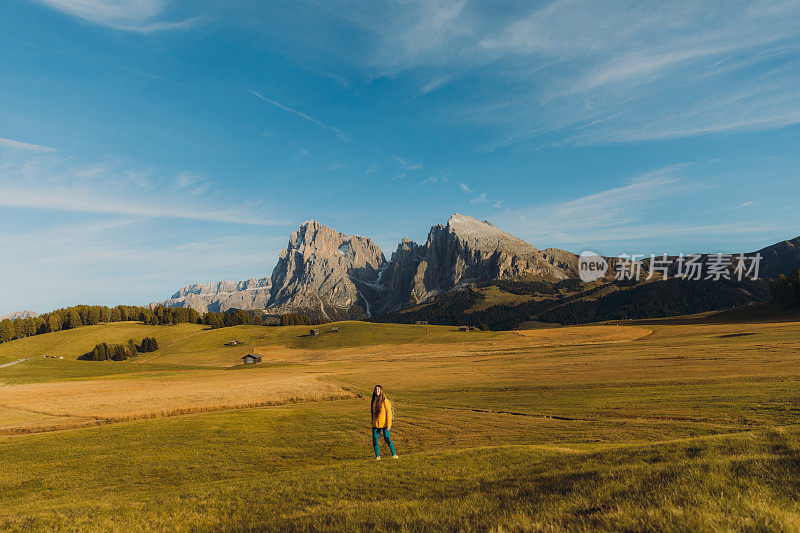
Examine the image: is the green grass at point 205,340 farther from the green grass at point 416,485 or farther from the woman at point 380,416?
the woman at point 380,416

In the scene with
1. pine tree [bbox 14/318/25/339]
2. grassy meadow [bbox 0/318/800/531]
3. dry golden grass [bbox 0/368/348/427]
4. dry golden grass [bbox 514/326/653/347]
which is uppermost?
pine tree [bbox 14/318/25/339]

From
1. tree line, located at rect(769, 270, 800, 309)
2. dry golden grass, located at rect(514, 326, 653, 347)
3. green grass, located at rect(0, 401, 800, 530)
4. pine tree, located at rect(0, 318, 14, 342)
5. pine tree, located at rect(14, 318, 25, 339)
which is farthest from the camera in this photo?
pine tree, located at rect(14, 318, 25, 339)

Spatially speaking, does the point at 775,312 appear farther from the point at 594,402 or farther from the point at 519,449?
the point at 519,449

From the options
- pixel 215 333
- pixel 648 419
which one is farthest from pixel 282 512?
pixel 215 333

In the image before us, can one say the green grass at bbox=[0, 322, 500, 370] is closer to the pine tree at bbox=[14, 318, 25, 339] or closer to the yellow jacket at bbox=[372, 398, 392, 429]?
the pine tree at bbox=[14, 318, 25, 339]

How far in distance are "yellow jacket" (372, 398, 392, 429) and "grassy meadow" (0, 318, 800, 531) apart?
67.6 inches

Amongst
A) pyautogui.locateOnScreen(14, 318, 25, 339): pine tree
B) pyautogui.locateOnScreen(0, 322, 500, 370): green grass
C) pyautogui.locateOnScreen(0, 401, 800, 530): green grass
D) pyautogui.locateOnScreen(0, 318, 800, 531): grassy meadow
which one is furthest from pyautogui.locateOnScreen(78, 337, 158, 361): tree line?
pyautogui.locateOnScreen(0, 401, 800, 530): green grass

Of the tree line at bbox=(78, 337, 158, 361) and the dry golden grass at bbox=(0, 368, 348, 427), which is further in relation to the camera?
the tree line at bbox=(78, 337, 158, 361)

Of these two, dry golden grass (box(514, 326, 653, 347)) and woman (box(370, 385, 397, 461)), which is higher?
woman (box(370, 385, 397, 461))

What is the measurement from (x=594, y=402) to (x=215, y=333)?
194m

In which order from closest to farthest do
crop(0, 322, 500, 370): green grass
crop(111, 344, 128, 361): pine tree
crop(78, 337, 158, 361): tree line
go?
crop(78, 337, 158, 361): tree line, crop(111, 344, 128, 361): pine tree, crop(0, 322, 500, 370): green grass

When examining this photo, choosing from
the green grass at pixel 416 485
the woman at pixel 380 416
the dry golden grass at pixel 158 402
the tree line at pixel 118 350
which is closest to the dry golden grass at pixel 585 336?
the dry golden grass at pixel 158 402

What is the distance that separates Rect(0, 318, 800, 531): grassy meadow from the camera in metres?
9.23

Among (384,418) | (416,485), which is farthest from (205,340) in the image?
(416,485)
